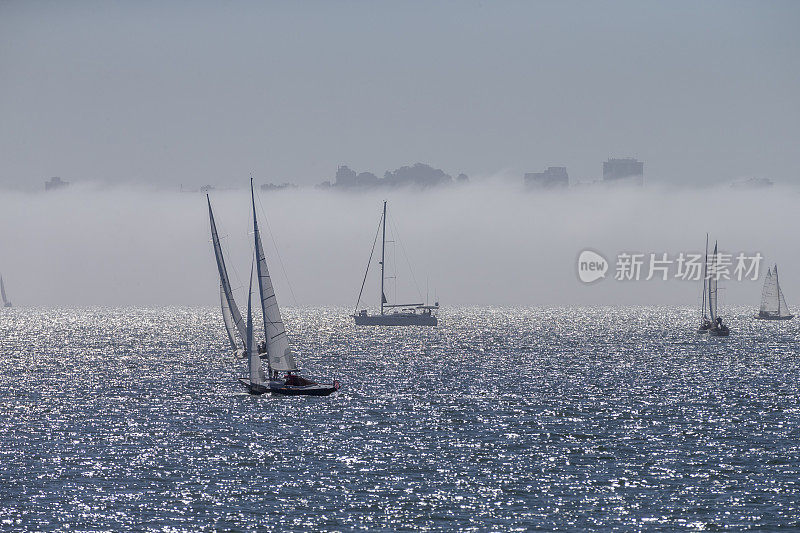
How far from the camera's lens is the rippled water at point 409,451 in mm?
46781

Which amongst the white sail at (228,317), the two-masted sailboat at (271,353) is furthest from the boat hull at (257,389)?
the white sail at (228,317)

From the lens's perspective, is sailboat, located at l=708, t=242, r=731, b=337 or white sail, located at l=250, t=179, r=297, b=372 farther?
sailboat, located at l=708, t=242, r=731, b=337

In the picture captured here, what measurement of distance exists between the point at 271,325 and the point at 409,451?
2769cm

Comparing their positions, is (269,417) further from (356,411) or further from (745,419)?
(745,419)

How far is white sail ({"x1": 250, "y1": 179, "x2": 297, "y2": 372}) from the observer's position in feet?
287

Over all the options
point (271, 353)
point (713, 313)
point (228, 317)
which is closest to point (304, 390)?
point (271, 353)

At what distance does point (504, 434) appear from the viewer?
228ft

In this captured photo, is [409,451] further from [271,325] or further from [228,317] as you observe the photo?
[228,317]

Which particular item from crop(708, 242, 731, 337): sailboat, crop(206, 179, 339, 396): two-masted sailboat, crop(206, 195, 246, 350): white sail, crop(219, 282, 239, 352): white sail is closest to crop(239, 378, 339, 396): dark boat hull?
crop(206, 179, 339, 396): two-masted sailboat

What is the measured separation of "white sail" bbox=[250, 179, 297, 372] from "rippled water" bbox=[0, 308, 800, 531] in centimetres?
334

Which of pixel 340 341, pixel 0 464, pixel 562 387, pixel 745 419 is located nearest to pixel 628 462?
pixel 745 419

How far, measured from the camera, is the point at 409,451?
62.9 metres

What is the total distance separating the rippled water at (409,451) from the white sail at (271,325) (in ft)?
11.0

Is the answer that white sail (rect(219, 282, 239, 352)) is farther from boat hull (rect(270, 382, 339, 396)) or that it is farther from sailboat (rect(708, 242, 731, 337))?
sailboat (rect(708, 242, 731, 337))
